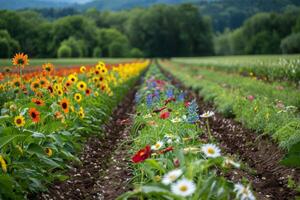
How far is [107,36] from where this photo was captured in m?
95.1

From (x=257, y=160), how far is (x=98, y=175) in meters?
2.39

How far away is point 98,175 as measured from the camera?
6.45 m

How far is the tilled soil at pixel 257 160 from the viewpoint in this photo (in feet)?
17.6

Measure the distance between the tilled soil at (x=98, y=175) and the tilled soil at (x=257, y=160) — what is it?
147cm

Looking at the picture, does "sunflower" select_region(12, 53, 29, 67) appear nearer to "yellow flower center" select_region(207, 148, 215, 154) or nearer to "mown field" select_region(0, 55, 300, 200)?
"mown field" select_region(0, 55, 300, 200)

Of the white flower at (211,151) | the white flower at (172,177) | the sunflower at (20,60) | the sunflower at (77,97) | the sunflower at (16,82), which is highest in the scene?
the sunflower at (20,60)

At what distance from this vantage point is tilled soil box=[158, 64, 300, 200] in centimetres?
538

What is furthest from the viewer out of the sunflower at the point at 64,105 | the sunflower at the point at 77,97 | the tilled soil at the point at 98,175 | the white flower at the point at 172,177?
the sunflower at the point at 77,97

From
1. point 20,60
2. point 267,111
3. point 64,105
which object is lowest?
point 267,111

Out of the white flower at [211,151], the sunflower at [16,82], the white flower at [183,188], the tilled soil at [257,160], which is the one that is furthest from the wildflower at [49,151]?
A: the sunflower at [16,82]

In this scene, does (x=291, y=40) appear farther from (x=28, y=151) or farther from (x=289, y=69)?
(x=28, y=151)

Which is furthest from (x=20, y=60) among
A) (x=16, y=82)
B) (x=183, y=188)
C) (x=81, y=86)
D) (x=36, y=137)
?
→ (x=183, y=188)

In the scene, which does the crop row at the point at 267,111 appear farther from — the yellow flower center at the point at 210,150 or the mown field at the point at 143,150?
the yellow flower center at the point at 210,150

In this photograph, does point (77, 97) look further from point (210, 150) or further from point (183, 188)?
point (183, 188)
